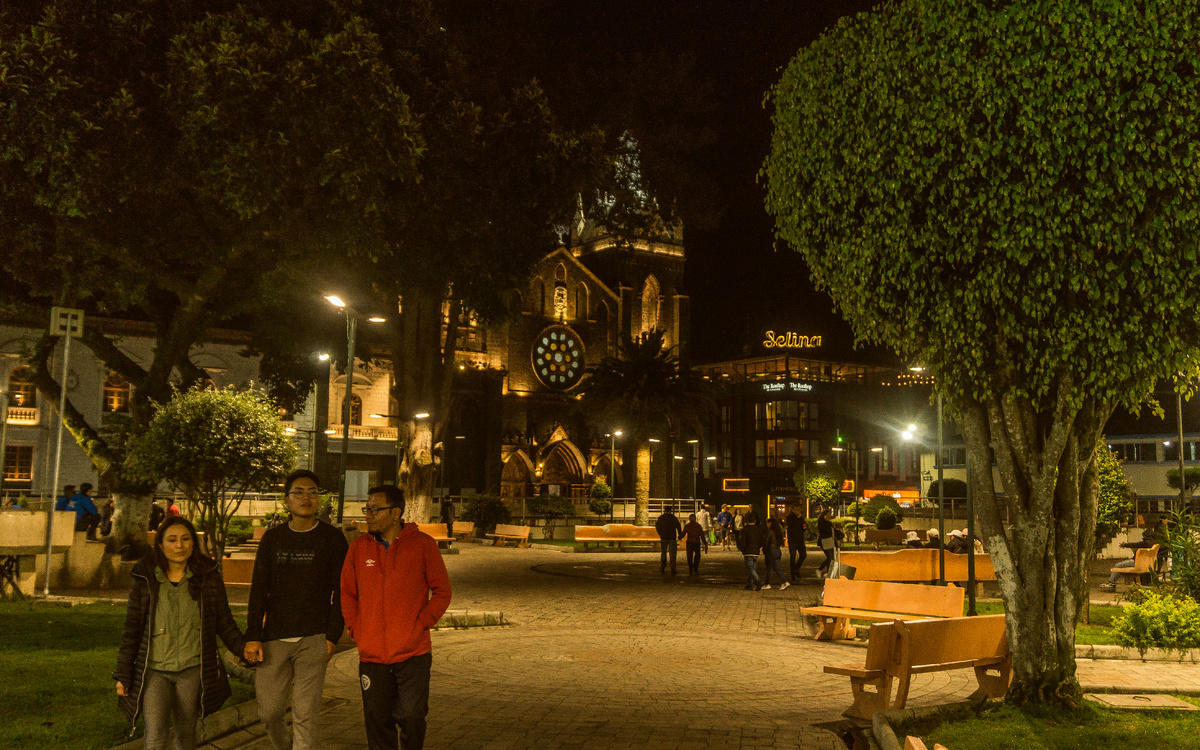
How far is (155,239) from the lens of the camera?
15.9m

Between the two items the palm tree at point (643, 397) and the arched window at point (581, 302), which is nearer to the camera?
the palm tree at point (643, 397)

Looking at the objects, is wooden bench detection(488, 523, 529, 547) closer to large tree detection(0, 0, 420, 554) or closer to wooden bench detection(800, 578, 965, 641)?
large tree detection(0, 0, 420, 554)

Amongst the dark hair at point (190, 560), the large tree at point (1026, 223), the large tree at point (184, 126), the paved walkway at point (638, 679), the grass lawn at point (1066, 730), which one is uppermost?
the large tree at point (184, 126)

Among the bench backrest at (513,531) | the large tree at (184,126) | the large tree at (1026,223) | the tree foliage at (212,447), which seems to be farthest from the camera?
the bench backrest at (513,531)

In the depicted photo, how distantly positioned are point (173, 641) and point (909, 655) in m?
5.66

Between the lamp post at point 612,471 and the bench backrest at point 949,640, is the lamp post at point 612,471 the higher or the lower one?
the higher one

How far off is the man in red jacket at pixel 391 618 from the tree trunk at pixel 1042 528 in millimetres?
5145

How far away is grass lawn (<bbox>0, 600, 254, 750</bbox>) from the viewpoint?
639cm

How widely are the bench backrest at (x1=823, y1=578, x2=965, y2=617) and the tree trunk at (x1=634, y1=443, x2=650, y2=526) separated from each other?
1192 inches

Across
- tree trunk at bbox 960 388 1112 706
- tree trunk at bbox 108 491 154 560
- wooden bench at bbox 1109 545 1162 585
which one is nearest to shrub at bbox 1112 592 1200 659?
tree trunk at bbox 960 388 1112 706

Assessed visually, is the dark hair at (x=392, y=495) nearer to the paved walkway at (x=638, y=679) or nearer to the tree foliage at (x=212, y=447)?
the paved walkway at (x=638, y=679)

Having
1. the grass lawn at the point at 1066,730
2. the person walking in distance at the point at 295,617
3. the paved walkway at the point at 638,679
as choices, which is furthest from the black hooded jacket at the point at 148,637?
the grass lawn at the point at 1066,730

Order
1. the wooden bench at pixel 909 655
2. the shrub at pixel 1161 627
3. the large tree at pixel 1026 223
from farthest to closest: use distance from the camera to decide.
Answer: the shrub at pixel 1161 627, the wooden bench at pixel 909 655, the large tree at pixel 1026 223

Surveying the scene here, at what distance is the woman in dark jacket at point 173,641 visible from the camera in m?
5.29
